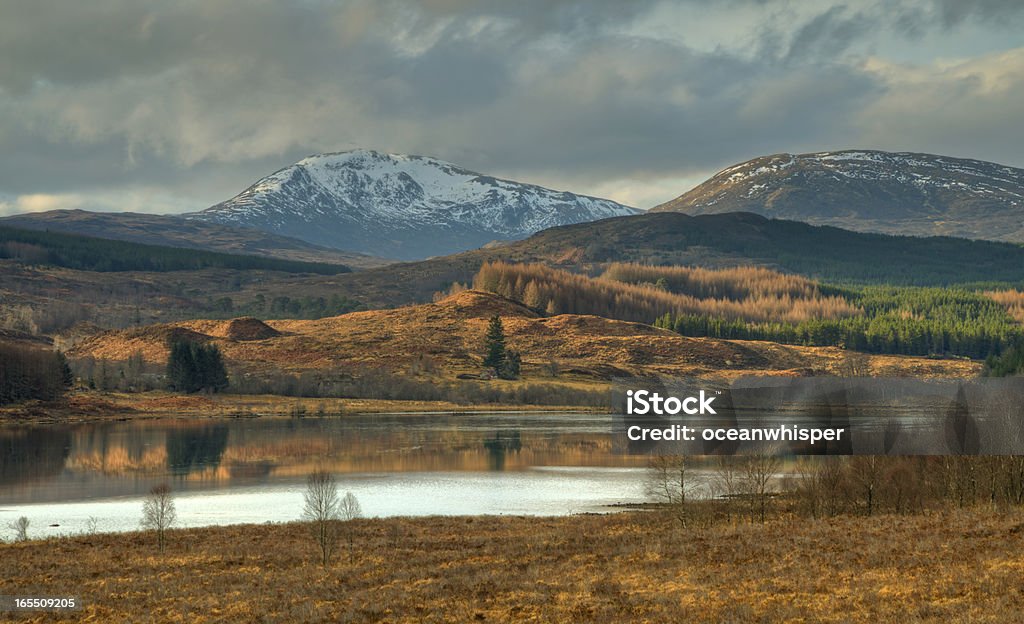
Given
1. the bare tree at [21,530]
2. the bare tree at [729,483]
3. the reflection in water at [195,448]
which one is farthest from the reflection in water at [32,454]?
the bare tree at [729,483]

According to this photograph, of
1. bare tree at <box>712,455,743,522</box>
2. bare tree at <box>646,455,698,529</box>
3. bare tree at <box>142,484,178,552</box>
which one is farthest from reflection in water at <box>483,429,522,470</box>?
bare tree at <box>142,484,178,552</box>

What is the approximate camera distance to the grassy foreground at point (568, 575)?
35906 mm

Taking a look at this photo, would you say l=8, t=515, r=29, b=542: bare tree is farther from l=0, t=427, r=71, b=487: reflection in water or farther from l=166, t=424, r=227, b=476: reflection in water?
l=166, t=424, r=227, b=476: reflection in water

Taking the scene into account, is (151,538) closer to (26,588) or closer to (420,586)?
(26,588)

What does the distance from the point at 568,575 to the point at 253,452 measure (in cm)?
9327

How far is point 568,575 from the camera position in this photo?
43094 millimetres

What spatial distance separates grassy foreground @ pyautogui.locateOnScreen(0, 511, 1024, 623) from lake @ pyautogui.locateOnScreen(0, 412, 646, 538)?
1975 cm

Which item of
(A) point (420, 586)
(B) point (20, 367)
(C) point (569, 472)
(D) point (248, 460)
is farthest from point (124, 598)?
(B) point (20, 367)

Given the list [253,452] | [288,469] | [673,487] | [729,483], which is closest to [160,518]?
[729,483]

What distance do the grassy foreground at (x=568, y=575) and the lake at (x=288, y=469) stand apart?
19750 millimetres

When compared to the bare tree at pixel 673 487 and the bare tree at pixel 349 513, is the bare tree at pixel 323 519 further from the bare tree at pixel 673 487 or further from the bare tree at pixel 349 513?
the bare tree at pixel 673 487

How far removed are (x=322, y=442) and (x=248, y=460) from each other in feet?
73.1

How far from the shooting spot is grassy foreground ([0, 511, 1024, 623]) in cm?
3591

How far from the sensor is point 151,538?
60.2 meters
